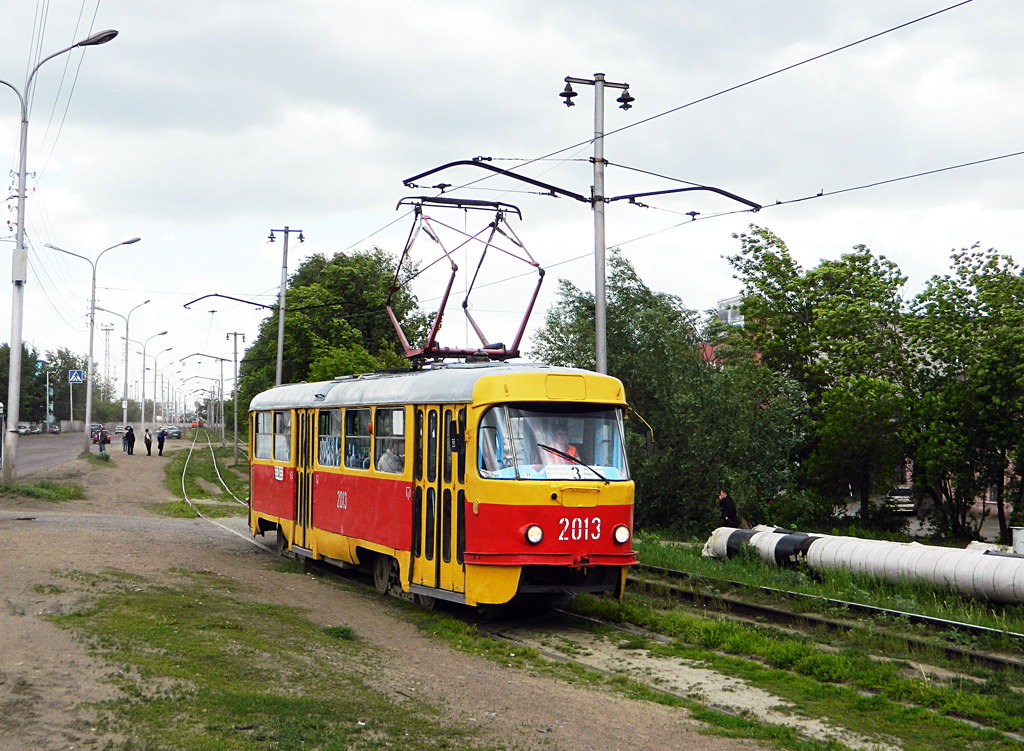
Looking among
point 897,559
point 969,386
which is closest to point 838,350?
point 969,386

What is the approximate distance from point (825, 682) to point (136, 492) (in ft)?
98.7

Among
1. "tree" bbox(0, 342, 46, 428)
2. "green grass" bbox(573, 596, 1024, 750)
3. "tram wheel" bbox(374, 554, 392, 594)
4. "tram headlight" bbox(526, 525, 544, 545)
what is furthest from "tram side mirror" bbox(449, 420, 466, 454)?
"tree" bbox(0, 342, 46, 428)

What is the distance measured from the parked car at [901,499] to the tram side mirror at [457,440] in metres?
23.2

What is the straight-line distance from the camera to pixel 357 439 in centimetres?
1545

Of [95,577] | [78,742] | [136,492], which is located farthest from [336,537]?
[136,492]

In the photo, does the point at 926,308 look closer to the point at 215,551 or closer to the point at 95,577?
the point at 215,551

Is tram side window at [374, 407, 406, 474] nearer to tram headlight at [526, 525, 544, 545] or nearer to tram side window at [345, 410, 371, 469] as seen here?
tram side window at [345, 410, 371, 469]

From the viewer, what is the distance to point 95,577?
1373 centimetres

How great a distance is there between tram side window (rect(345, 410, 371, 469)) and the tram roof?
0.21 m

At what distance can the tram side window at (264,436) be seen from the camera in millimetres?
20141

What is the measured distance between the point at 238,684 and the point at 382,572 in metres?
6.68

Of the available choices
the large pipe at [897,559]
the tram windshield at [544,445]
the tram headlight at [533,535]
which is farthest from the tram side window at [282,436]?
the tram headlight at [533,535]

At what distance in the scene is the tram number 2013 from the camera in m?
12.0

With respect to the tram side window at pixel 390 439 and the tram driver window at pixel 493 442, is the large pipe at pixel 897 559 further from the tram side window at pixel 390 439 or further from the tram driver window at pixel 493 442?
the tram side window at pixel 390 439
